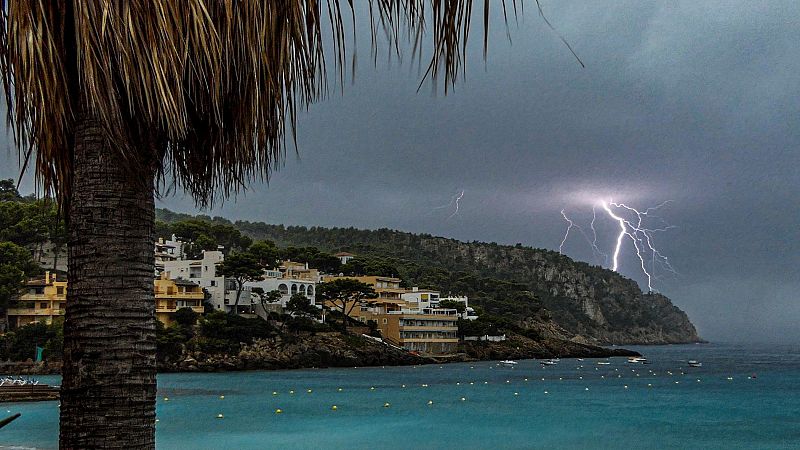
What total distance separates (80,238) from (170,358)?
52.7m

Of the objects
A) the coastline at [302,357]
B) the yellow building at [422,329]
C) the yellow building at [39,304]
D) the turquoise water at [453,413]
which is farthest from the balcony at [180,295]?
the yellow building at [422,329]

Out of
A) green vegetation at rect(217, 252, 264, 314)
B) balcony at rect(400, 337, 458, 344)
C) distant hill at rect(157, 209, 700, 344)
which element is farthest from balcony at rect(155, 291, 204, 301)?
distant hill at rect(157, 209, 700, 344)

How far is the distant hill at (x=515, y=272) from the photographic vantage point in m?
117

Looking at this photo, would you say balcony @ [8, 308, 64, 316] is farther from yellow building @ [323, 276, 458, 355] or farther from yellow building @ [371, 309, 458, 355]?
yellow building @ [371, 309, 458, 355]

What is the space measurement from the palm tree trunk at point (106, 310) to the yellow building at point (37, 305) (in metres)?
51.3

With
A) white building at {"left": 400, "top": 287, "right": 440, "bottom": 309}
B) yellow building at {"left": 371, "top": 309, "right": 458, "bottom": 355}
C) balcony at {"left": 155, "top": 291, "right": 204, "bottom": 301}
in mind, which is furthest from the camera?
white building at {"left": 400, "top": 287, "right": 440, "bottom": 309}

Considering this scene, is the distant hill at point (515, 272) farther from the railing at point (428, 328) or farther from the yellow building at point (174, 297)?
the yellow building at point (174, 297)

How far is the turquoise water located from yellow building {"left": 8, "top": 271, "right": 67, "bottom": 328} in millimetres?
8726

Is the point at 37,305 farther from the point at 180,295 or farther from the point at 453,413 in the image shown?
the point at 453,413

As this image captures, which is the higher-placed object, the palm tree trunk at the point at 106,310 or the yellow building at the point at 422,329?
the palm tree trunk at the point at 106,310

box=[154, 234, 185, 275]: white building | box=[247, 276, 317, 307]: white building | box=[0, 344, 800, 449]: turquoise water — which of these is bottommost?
A: box=[0, 344, 800, 449]: turquoise water

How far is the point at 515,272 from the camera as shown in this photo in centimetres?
14638

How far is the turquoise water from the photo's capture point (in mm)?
26250

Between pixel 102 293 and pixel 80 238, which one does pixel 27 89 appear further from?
pixel 102 293
